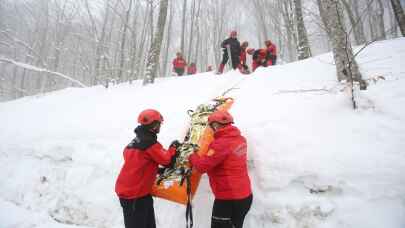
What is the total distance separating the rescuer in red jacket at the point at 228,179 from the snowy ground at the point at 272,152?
62 centimetres

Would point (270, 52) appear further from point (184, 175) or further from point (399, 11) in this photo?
point (184, 175)

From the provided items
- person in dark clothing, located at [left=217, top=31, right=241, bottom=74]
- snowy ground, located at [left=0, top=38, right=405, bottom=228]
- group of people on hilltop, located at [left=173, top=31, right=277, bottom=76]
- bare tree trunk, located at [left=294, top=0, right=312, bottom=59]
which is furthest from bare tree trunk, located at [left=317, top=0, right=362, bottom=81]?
bare tree trunk, located at [left=294, top=0, right=312, bottom=59]

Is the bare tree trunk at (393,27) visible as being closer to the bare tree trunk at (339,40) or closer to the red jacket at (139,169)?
the bare tree trunk at (339,40)

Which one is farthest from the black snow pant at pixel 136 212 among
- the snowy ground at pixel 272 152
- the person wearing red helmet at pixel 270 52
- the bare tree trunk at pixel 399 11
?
the person wearing red helmet at pixel 270 52

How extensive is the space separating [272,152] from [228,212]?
1.21 metres

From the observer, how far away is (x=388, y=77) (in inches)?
172

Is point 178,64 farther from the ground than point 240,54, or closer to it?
farther from the ground

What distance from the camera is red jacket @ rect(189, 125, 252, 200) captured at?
2812mm

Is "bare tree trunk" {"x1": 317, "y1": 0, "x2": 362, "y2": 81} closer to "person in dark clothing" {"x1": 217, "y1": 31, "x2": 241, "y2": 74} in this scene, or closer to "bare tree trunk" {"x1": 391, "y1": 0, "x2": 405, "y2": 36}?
"bare tree trunk" {"x1": 391, "y1": 0, "x2": 405, "y2": 36}

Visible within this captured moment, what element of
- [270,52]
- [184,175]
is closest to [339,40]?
[184,175]

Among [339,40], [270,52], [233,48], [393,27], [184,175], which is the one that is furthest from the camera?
[270,52]

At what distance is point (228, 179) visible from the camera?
281 cm

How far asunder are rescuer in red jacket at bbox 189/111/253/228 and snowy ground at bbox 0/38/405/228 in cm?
62

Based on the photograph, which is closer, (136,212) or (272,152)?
(136,212)
